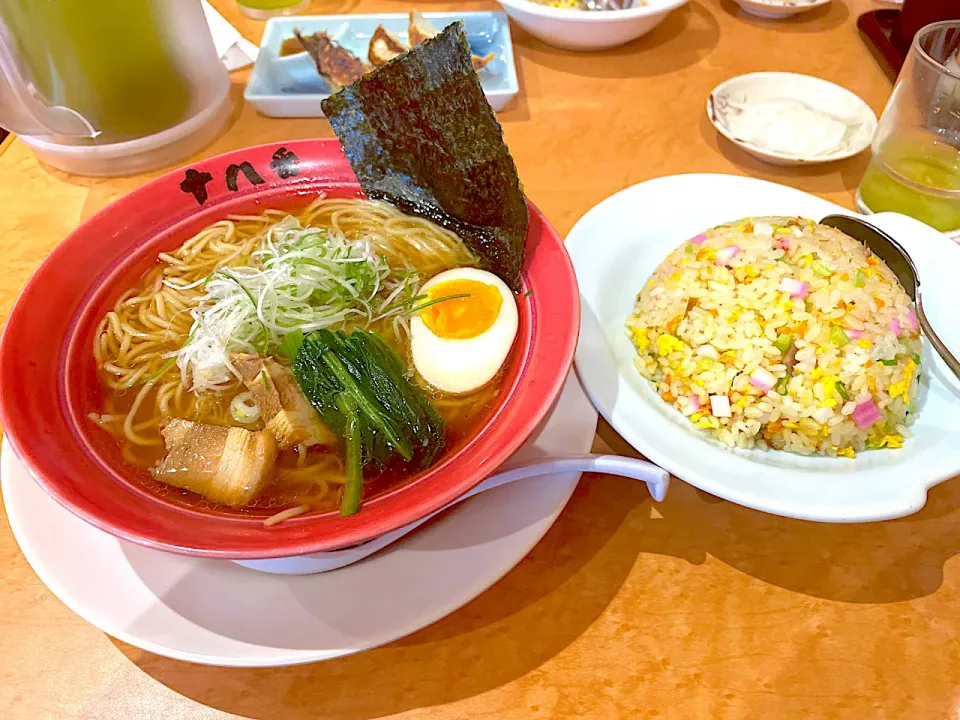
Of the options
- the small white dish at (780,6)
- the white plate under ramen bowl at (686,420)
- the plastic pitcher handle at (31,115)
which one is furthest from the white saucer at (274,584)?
the small white dish at (780,6)

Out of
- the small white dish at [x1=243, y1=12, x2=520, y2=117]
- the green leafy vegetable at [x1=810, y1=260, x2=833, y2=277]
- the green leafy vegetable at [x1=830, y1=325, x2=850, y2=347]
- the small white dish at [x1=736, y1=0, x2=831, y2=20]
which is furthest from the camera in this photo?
the small white dish at [x1=736, y1=0, x2=831, y2=20]

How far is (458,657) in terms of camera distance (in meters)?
1.09

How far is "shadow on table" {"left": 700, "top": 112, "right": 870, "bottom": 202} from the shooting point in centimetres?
199

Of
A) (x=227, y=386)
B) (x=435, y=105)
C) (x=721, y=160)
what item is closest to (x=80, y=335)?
(x=227, y=386)

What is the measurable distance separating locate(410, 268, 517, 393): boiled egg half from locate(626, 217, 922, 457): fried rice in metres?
0.32

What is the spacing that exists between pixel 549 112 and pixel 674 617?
172cm

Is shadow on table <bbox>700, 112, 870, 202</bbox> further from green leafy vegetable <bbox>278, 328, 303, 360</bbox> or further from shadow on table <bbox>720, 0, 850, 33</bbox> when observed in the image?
green leafy vegetable <bbox>278, 328, 303, 360</bbox>

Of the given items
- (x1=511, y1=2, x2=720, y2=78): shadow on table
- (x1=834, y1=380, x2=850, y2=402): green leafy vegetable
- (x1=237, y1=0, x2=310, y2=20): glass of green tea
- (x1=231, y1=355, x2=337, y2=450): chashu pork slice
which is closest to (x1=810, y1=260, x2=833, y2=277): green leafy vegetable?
(x1=834, y1=380, x2=850, y2=402): green leafy vegetable

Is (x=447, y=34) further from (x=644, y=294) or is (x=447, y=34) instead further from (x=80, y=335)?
(x=80, y=335)

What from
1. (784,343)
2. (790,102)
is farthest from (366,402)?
(790,102)

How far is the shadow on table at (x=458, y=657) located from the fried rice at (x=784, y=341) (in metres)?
0.33

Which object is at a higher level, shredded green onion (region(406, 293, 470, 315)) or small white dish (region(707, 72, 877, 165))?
shredded green onion (region(406, 293, 470, 315))

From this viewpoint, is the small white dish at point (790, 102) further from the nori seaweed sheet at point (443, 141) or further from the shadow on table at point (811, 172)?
the nori seaweed sheet at point (443, 141)

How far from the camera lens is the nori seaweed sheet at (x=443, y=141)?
4.06ft
